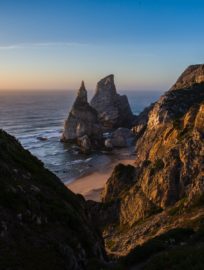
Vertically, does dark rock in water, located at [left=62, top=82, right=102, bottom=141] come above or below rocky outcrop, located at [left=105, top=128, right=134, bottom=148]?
above

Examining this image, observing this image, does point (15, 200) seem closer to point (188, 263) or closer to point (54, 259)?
point (54, 259)

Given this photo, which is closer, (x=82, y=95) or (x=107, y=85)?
(x=82, y=95)

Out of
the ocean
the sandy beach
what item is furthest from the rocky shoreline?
the sandy beach

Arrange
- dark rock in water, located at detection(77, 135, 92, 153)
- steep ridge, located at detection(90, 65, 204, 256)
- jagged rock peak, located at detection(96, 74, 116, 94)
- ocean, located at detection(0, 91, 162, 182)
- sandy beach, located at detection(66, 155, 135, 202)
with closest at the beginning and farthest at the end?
steep ridge, located at detection(90, 65, 204, 256) < sandy beach, located at detection(66, 155, 135, 202) < ocean, located at detection(0, 91, 162, 182) < dark rock in water, located at detection(77, 135, 92, 153) < jagged rock peak, located at detection(96, 74, 116, 94)

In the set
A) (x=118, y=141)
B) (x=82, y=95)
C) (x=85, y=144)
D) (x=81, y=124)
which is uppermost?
(x=82, y=95)

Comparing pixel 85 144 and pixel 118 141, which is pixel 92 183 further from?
pixel 118 141

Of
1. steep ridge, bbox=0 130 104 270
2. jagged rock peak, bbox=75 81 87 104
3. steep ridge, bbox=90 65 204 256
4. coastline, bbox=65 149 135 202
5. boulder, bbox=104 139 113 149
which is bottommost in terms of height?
coastline, bbox=65 149 135 202

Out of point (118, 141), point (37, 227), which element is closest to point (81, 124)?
point (118, 141)

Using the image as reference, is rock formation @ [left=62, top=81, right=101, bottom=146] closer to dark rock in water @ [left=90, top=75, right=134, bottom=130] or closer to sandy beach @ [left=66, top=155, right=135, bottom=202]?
dark rock in water @ [left=90, top=75, right=134, bottom=130]

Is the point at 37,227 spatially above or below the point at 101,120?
above
